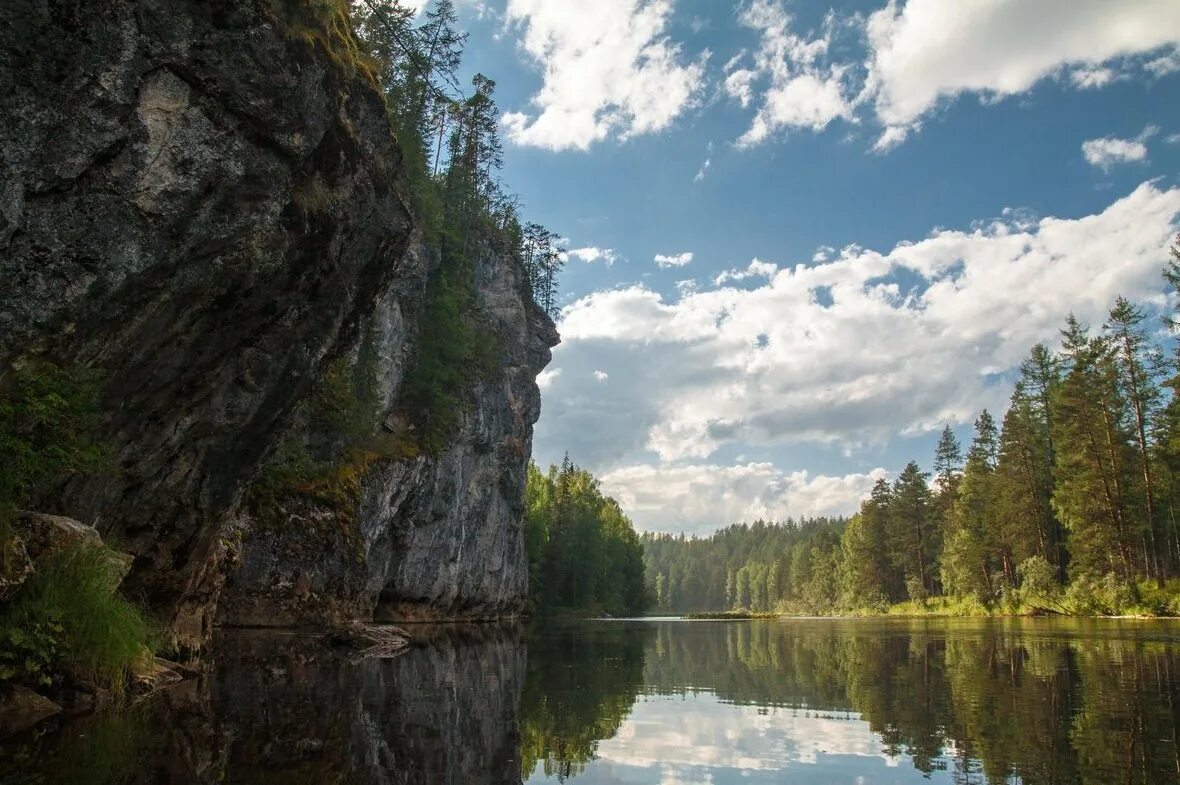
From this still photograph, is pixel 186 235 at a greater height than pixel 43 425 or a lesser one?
greater

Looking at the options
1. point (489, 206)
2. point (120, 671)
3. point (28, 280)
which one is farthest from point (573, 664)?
point (489, 206)

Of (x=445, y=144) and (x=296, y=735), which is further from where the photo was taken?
(x=445, y=144)

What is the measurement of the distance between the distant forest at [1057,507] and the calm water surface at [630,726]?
107ft

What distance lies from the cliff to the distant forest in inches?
1701

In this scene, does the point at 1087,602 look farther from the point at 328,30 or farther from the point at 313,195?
the point at 328,30

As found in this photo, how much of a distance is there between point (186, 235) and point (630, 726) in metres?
10.0

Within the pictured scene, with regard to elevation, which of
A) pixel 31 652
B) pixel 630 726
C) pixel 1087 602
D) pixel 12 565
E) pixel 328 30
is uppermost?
pixel 328 30

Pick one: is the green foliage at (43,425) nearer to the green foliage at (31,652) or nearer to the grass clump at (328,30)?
the green foliage at (31,652)

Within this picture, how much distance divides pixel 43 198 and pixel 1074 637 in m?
32.9

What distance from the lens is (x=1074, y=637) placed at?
28453 mm

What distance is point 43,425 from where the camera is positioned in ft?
36.0

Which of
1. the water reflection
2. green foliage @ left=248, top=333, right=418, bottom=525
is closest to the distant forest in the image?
the water reflection

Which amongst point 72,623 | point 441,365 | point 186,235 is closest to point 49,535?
point 72,623

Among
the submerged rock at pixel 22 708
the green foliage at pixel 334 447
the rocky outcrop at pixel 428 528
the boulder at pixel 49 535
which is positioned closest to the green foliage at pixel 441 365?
the rocky outcrop at pixel 428 528
